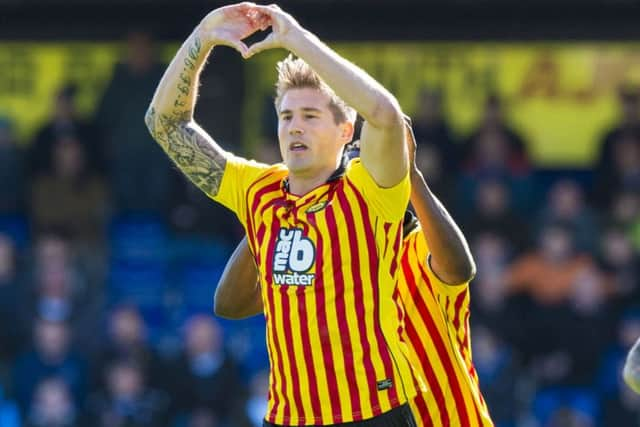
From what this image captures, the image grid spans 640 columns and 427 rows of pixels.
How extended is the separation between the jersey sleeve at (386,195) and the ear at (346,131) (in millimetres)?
192

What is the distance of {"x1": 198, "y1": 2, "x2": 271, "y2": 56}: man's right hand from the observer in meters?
4.88

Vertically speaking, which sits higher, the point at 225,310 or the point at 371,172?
the point at 371,172

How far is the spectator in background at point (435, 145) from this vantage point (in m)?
11.6

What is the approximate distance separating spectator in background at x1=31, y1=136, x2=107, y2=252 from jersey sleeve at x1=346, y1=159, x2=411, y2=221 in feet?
23.7

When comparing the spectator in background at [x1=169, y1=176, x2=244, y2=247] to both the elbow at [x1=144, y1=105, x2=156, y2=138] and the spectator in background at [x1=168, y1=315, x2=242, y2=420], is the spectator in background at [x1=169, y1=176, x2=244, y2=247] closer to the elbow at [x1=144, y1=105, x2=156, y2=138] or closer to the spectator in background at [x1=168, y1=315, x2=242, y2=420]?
the spectator in background at [x1=168, y1=315, x2=242, y2=420]

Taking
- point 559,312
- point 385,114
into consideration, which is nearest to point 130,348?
point 559,312

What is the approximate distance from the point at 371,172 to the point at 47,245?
725 cm

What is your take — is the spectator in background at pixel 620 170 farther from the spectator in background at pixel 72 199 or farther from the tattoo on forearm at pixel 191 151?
the tattoo on forearm at pixel 191 151

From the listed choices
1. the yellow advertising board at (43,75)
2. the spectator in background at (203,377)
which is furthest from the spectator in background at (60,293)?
the yellow advertising board at (43,75)

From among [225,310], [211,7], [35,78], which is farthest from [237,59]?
[225,310]

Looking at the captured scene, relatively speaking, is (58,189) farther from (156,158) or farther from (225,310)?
(225,310)

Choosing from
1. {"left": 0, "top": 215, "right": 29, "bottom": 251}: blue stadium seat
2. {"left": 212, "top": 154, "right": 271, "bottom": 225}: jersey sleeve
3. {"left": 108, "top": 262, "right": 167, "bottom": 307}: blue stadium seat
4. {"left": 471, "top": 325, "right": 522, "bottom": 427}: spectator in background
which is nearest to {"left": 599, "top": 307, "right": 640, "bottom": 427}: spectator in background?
{"left": 471, "top": 325, "right": 522, "bottom": 427}: spectator in background

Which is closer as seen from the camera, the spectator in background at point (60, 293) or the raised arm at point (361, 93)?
the raised arm at point (361, 93)

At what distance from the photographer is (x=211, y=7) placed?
11805 millimetres
